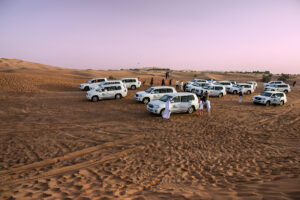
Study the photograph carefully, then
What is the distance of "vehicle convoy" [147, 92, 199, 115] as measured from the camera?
1195 cm

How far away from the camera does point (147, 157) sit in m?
6.38

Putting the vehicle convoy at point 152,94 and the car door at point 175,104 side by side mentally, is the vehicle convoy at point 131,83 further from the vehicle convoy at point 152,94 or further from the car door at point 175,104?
the car door at point 175,104

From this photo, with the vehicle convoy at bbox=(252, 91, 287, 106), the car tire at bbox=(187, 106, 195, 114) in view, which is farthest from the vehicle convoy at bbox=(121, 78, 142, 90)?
the vehicle convoy at bbox=(252, 91, 287, 106)

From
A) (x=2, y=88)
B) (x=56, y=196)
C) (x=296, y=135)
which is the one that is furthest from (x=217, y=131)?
(x=2, y=88)

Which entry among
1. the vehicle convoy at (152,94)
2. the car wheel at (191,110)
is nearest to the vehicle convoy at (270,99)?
the car wheel at (191,110)

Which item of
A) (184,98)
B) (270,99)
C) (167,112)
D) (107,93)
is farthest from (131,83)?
(270,99)

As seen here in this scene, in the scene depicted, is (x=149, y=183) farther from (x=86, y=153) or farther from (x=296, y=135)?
(x=296, y=135)

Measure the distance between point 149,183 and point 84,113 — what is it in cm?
952

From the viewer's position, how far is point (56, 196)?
408 centimetres

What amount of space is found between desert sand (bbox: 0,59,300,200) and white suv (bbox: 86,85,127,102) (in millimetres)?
5408

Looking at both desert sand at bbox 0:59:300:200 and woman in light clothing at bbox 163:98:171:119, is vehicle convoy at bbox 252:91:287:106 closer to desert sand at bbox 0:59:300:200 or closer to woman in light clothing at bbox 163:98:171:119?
desert sand at bbox 0:59:300:200

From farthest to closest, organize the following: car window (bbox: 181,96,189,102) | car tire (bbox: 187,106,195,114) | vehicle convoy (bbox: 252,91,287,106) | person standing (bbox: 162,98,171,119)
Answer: vehicle convoy (bbox: 252,91,287,106) < car tire (bbox: 187,106,195,114) < car window (bbox: 181,96,189,102) < person standing (bbox: 162,98,171,119)

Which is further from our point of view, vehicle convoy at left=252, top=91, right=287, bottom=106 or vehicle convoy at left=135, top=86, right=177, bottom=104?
vehicle convoy at left=252, top=91, right=287, bottom=106

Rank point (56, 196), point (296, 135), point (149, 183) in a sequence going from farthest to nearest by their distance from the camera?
point (296, 135), point (149, 183), point (56, 196)
